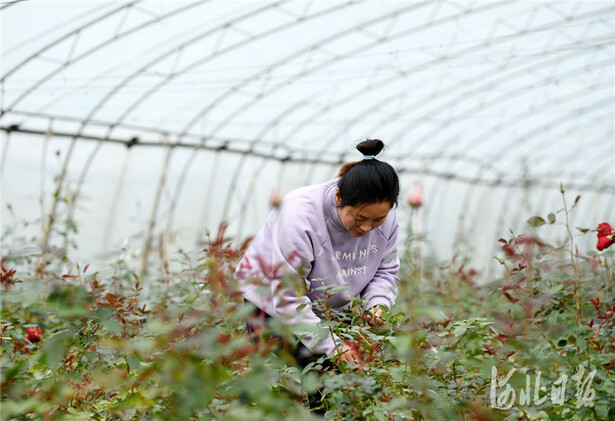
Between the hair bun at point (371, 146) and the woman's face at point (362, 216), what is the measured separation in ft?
0.61

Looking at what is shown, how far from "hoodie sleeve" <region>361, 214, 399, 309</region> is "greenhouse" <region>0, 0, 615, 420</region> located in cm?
3

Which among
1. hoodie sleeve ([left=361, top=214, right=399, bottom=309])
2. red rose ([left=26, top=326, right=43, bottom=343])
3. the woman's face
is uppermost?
the woman's face

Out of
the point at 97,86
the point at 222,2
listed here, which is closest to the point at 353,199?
the point at 222,2

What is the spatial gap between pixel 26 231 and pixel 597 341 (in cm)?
752

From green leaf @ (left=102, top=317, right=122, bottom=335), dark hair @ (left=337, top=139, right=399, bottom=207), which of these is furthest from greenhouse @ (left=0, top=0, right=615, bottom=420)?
dark hair @ (left=337, top=139, right=399, bottom=207)

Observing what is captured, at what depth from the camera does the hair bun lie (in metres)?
2.13

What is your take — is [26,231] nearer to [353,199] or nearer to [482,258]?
[353,199]

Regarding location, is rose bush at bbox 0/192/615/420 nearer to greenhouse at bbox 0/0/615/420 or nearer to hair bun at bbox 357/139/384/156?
greenhouse at bbox 0/0/615/420

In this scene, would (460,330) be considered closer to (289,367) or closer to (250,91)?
(289,367)

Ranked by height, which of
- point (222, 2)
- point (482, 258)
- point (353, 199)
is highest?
point (222, 2)

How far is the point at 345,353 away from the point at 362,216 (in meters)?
0.63

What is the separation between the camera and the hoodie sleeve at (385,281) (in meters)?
2.21

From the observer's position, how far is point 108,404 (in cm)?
157

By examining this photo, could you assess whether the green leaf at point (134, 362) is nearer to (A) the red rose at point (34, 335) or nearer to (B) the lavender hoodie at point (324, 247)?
(B) the lavender hoodie at point (324, 247)
